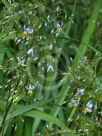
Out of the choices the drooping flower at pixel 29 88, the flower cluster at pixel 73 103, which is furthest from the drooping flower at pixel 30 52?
the flower cluster at pixel 73 103

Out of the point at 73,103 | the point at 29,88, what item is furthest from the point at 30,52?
the point at 73,103

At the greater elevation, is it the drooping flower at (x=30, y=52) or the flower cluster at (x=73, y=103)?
the drooping flower at (x=30, y=52)

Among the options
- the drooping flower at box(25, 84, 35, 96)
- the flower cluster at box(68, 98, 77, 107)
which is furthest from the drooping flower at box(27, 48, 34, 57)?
the flower cluster at box(68, 98, 77, 107)

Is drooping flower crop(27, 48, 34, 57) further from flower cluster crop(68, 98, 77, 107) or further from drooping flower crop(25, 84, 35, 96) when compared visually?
flower cluster crop(68, 98, 77, 107)

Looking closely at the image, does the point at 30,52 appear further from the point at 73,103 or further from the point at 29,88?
the point at 73,103

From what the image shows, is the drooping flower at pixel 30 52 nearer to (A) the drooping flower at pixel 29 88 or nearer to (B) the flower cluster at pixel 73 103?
(A) the drooping flower at pixel 29 88

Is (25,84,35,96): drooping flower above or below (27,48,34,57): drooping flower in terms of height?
below

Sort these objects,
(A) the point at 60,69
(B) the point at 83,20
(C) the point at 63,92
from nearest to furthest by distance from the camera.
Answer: (C) the point at 63,92, (A) the point at 60,69, (B) the point at 83,20

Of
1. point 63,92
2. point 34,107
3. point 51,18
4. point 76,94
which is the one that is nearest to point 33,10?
point 51,18

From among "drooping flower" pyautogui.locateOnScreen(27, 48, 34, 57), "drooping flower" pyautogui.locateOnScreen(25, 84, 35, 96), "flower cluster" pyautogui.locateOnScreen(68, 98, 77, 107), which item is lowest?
"flower cluster" pyautogui.locateOnScreen(68, 98, 77, 107)

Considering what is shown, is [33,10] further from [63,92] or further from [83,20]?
[83,20]

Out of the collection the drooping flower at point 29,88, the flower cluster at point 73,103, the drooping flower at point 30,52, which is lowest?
the flower cluster at point 73,103
